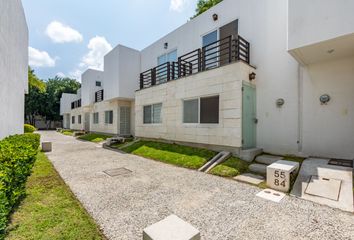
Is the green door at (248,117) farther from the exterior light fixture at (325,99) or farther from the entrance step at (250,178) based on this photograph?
the exterior light fixture at (325,99)

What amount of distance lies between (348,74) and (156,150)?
8.34 meters

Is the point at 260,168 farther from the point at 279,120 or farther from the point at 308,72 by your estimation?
the point at 308,72

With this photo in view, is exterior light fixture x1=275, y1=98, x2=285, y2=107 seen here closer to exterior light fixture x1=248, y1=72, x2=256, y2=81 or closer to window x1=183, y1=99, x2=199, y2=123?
exterior light fixture x1=248, y1=72, x2=256, y2=81

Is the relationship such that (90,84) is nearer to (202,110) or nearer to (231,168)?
(202,110)

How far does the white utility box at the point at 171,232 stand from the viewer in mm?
1994

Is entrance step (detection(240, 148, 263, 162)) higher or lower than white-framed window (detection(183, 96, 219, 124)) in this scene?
lower

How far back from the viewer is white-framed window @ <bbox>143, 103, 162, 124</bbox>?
36.6ft

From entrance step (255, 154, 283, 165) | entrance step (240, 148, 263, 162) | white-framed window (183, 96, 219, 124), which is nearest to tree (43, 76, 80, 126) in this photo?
white-framed window (183, 96, 219, 124)

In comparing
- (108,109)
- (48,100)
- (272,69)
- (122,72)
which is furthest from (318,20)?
(48,100)

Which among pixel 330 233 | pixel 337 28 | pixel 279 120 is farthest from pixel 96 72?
pixel 330 233

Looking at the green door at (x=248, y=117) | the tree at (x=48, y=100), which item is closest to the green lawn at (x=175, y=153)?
the green door at (x=248, y=117)

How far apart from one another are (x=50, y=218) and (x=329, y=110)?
8.42m

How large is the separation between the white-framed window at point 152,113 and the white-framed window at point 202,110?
235 centimetres

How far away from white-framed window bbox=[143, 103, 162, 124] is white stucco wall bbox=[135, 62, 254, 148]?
0.32m
